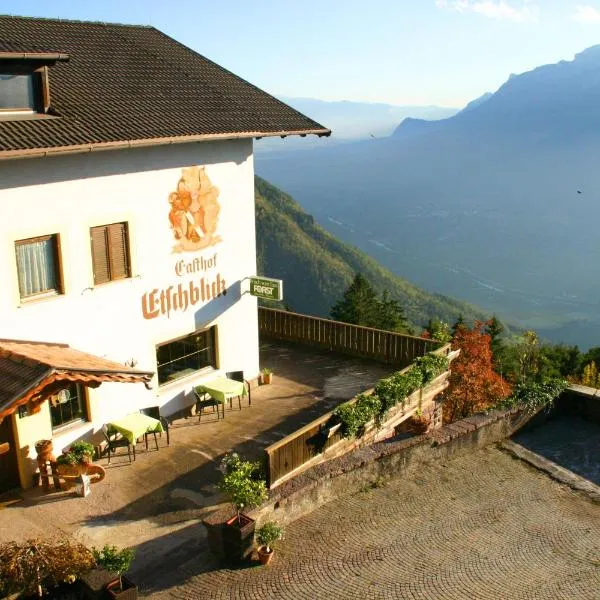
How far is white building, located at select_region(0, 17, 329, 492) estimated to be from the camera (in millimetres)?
13805

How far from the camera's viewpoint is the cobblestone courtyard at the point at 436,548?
1198 cm

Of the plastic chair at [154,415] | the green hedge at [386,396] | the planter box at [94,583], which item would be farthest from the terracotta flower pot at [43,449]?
the green hedge at [386,396]

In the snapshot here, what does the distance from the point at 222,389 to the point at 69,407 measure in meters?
3.81

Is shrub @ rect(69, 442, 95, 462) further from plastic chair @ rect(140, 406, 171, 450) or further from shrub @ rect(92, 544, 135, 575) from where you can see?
shrub @ rect(92, 544, 135, 575)

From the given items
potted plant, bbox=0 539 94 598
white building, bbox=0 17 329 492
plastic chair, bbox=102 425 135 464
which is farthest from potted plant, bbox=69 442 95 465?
potted plant, bbox=0 539 94 598

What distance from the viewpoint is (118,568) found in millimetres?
11000

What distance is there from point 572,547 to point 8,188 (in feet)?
41.9

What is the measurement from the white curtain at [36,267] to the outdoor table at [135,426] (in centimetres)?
339

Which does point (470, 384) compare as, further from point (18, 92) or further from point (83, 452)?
point (18, 92)

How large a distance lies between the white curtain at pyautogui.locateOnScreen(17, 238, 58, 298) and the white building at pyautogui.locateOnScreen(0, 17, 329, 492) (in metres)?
0.03

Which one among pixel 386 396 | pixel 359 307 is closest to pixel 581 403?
pixel 386 396

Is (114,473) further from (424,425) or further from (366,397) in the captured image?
(424,425)

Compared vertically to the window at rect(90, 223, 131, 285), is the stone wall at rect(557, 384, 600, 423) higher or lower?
lower

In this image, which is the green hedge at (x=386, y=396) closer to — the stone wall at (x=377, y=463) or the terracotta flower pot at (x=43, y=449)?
the stone wall at (x=377, y=463)
